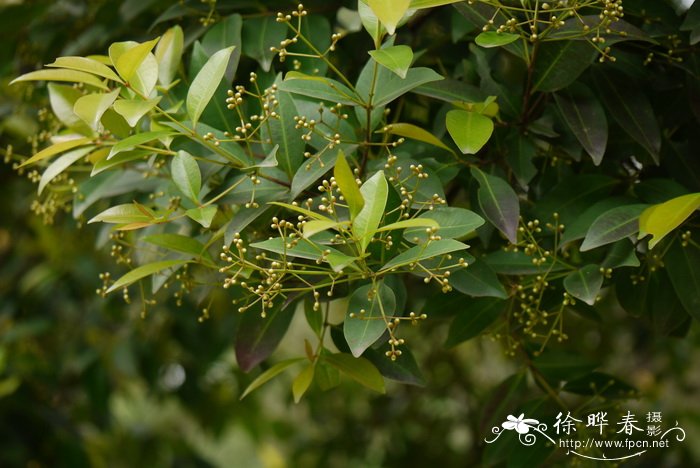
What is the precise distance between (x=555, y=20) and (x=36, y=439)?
1731 mm

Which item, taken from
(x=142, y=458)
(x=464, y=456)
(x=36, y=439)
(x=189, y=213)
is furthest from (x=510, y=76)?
(x=142, y=458)

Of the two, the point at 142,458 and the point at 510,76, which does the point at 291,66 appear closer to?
the point at 510,76

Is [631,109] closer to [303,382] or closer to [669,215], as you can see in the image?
[669,215]

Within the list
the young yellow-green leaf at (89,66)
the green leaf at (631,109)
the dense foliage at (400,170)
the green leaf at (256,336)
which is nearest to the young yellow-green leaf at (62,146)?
the dense foliage at (400,170)

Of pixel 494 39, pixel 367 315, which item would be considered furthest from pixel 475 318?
pixel 494 39

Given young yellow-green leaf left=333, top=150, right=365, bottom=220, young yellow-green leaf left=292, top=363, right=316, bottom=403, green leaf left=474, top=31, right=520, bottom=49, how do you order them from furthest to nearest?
young yellow-green leaf left=292, top=363, right=316, bottom=403, green leaf left=474, top=31, right=520, bottom=49, young yellow-green leaf left=333, top=150, right=365, bottom=220

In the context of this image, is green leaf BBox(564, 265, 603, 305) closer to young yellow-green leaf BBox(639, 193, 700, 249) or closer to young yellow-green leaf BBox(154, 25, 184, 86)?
young yellow-green leaf BBox(639, 193, 700, 249)

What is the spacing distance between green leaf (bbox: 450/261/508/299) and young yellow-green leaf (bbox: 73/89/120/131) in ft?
1.31

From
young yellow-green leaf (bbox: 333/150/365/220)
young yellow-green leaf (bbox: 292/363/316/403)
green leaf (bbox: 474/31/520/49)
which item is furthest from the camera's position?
young yellow-green leaf (bbox: 292/363/316/403)

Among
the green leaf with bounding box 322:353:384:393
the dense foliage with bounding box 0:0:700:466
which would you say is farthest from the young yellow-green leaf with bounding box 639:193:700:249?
the green leaf with bounding box 322:353:384:393

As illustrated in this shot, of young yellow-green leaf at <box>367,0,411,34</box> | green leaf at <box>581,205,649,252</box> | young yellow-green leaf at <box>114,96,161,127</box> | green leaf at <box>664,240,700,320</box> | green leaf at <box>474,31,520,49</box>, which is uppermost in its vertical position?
young yellow-green leaf at <box>367,0,411,34</box>

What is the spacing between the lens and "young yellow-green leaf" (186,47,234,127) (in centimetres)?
83

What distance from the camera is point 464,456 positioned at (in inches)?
88.0

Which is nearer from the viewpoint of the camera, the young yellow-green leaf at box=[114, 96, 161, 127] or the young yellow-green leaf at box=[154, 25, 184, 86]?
the young yellow-green leaf at box=[114, 96, 161, 127]
